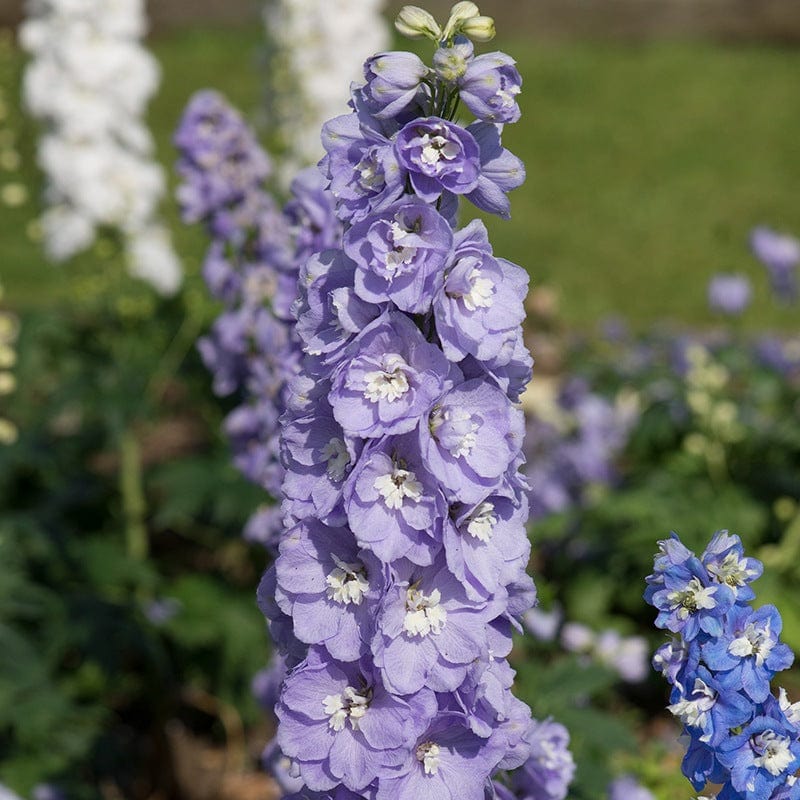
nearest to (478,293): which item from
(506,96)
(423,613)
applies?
(506,96)

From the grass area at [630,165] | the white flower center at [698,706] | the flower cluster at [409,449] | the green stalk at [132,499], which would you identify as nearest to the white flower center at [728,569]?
the white flower center at [698,706]

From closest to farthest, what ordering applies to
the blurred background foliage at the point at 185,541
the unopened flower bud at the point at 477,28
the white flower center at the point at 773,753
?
the white flower center at the point at 773,753 < the unopened flower bud at the point at 477,28 < the blurred background foliage at the point at 185,541

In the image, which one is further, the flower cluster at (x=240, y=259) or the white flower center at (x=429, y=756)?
the flower cluster at (x=240, y=259)

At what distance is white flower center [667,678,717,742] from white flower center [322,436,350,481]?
43 centimetres

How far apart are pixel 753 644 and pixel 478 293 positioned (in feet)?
1.55

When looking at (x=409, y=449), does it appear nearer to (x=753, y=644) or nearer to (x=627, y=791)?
(x=753, y=644)

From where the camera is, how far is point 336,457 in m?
1.36

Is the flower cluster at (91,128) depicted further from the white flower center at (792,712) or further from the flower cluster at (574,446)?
the white flower center at (792,712)

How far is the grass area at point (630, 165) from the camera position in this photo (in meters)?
8.55

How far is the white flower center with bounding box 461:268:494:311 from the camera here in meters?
1.30

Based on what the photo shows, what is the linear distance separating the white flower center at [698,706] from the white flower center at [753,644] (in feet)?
0.16

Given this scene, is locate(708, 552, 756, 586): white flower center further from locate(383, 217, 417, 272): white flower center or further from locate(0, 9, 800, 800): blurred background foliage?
locate(0, 9, 800, 800): blurred background foliage

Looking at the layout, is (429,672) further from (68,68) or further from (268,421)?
(68,68)

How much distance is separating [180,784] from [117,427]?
1.14 metres
